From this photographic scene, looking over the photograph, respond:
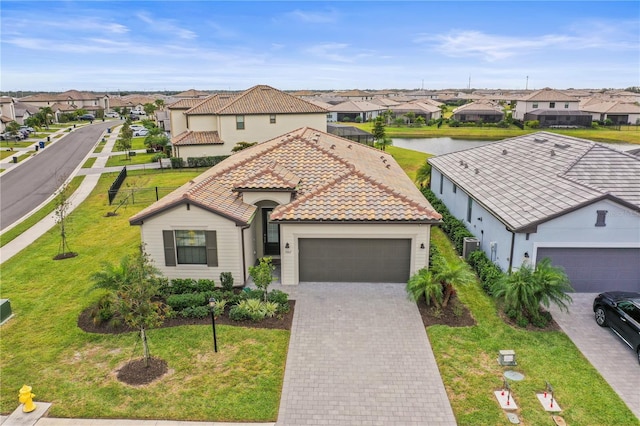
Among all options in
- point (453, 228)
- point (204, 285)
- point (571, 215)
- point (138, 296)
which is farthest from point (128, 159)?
point (571, 215)

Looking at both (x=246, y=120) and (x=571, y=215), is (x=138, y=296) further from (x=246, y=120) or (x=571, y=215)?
(x=246, y=120)

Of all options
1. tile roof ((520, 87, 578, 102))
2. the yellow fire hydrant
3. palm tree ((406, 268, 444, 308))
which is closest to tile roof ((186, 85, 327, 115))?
palm tree ((406, 268, 444, 308))

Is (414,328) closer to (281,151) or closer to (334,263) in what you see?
(334,263)

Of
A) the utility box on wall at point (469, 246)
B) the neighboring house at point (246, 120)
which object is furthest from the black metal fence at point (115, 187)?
the utility box on wall at point (469, 246)

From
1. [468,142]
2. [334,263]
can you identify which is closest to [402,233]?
[334,263]

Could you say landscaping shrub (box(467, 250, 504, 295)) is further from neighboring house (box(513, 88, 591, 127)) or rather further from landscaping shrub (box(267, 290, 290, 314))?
neighboring house (box(513, 88, 591, 127))

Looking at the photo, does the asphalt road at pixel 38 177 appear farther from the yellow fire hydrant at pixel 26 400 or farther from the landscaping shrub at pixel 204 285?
the yellow fire hydrant at pixel 26 400
